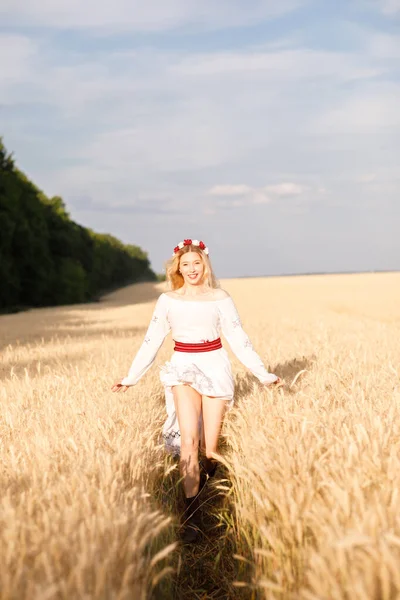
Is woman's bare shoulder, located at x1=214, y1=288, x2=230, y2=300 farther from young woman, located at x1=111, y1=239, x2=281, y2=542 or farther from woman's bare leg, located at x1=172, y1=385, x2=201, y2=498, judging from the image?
woman's bare leg, located at x1=172, y1=385, x2=201, y2=498

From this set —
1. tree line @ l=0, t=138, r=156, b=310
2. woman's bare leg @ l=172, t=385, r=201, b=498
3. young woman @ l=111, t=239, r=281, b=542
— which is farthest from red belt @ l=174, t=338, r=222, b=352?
tree line @ l=0, t=138, r=156, b=310

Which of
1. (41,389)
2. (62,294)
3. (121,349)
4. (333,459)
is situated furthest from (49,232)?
(333,459)

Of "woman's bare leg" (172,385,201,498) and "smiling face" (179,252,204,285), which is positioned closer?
"woman's bare leg" (172,385,201,498)

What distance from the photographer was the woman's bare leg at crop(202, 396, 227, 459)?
4816 mm

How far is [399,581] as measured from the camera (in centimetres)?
222

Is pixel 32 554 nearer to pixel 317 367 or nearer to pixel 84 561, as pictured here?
pixel 84 561

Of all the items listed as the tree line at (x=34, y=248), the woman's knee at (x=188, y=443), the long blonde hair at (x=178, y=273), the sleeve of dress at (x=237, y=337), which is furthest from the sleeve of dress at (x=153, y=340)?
the tree line at (x=34, y=248)

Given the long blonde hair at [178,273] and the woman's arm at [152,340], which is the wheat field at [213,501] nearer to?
the woman's arm at [152,340]

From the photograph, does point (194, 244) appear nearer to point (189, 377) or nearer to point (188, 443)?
point (189, 377)

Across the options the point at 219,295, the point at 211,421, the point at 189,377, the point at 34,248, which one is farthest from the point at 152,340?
the point at 34,248

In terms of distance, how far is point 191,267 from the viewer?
5.01 m

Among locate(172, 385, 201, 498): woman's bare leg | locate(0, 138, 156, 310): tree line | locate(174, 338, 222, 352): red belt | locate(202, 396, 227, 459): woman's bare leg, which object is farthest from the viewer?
locate(0, 138, 156, 310): tree line

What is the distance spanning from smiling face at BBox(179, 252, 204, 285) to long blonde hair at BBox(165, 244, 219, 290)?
39 mm

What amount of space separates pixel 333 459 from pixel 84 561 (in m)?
1.53
